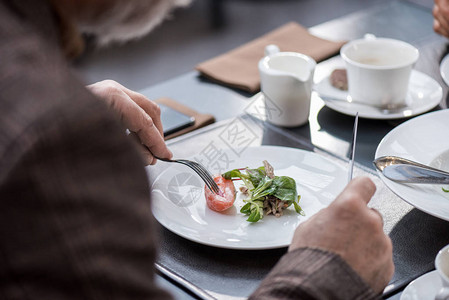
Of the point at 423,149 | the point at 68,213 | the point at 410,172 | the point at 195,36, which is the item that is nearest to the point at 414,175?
the point at 410,172

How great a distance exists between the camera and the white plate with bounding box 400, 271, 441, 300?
65 cm

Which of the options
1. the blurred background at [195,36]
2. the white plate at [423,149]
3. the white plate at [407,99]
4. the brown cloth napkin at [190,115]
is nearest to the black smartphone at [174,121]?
the brown cloth napkin at [190,115]

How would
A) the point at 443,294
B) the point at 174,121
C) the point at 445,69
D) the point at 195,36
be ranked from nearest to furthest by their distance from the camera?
1. the point at 443,294
2. the point at 174,121
3. the point at 445,69
4. the point at 195,36

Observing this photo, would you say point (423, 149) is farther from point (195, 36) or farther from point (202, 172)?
point (195, 36)

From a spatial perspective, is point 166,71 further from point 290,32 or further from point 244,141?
point 244,141

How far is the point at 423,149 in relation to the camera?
940mm

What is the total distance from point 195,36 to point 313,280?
10.1 ft

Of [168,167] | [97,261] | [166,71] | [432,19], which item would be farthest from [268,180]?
[166,71]

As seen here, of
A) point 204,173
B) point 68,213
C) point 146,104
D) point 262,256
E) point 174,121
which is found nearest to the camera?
point 68,213

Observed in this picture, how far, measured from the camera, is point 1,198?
44 cm

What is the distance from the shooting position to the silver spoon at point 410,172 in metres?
0.82

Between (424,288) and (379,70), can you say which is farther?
(379,70)

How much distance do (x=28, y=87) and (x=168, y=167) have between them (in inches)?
19.8

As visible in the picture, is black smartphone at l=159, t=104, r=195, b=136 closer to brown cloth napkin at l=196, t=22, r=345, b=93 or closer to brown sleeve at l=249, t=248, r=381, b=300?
brown cloth napkin at l=196, t=22, r=345, b=93
